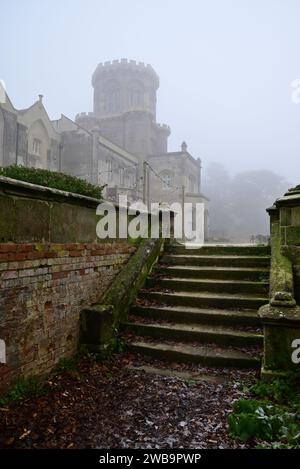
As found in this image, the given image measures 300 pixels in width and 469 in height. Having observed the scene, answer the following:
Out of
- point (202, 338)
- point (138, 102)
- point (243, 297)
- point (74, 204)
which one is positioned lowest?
point (202, 338)

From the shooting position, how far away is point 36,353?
3613mm

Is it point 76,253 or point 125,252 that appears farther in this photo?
point 125,252

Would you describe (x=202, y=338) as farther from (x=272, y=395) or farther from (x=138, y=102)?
(x=138, y=102)

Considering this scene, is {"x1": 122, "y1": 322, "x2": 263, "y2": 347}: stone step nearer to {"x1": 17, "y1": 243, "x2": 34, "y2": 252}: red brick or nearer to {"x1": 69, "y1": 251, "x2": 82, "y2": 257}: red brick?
{"x1": 69, "y1": 251, "x2": 82, "y2": 257}: red brick

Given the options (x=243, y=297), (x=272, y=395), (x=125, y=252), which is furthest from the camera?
(x=125, y=252)

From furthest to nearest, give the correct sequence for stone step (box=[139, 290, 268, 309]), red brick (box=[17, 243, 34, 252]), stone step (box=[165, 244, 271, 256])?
stone step (box=[165, 244, 271, 256])
stone step (box=[139, 290, 268, 309])
red brick (box=[17, 243, 34, 252])

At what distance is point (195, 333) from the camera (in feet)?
15.7

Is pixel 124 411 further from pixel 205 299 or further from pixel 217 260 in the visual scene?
pixel 217 260

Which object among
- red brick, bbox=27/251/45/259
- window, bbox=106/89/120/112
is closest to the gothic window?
window, bbox=106/89/120/112

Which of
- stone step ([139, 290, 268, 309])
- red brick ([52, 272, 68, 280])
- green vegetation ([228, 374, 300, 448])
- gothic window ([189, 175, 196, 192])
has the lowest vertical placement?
green vegetation ([228, 374, 300, 448])

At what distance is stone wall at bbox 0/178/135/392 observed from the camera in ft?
10.6

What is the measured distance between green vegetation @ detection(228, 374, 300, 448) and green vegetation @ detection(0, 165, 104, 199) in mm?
3345
